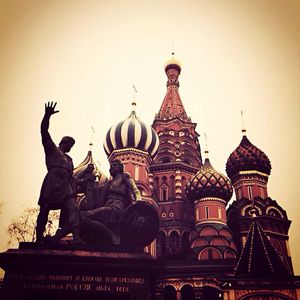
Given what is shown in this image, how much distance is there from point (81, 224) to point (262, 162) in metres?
23.8

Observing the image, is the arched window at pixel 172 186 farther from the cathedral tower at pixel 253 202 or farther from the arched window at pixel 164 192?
the cathedral tower at pixel 253 202

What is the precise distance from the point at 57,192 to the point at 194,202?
68.8 ft

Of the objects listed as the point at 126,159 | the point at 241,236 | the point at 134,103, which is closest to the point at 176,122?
the point at 134,103

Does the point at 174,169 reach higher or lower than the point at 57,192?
higher

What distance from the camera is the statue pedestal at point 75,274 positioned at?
18.7 feet

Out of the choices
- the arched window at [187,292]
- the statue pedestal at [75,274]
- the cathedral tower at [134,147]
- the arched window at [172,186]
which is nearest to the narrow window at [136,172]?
the cathedral tower at [134,147]

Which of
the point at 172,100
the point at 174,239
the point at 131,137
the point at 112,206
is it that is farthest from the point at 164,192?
the point at 112,206

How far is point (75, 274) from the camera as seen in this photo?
5.84 meters

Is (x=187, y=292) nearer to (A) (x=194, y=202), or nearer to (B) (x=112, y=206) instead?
(A) (x=194, y=202)

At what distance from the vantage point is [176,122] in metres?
33.2

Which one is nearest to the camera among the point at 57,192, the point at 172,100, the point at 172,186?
the point at 57,192

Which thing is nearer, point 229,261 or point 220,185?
point 229,261

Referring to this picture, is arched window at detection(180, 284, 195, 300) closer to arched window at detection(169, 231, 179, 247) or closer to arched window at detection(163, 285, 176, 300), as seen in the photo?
arched window at detection(163, 285, 176, 300)

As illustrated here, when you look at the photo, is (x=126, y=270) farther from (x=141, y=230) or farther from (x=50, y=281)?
(x=50, y=281)
